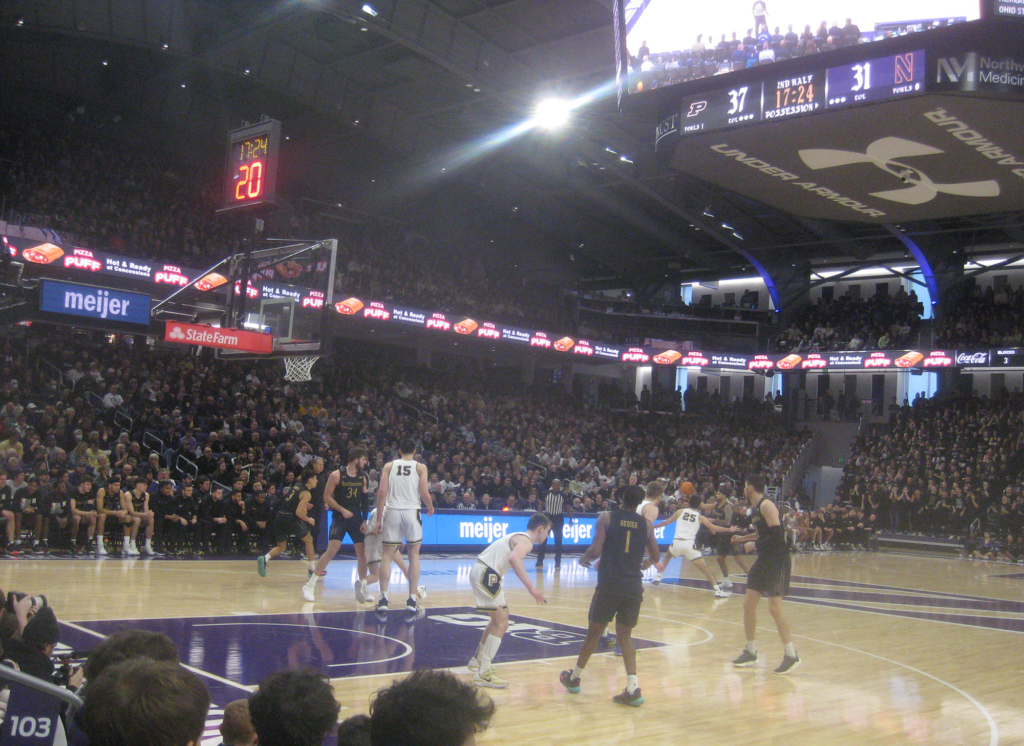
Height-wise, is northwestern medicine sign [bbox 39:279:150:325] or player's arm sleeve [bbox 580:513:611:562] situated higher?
northwestern medicine sign [bbox 39:279:150:325]

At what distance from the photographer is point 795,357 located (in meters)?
38.7

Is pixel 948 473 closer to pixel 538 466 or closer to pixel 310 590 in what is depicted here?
pixel 538 466

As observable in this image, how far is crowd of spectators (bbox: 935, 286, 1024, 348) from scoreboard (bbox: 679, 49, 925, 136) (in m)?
21.3

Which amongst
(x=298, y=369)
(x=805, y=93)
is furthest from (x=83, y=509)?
(x=805, y=93)

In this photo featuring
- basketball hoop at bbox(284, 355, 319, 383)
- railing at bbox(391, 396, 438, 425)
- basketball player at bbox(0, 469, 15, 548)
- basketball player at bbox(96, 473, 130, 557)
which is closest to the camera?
basketball player at bbox(0, 469, 15, 548)

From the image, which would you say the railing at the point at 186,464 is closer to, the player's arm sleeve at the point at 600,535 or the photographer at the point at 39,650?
the player's arm sleeve at the point at 600,535

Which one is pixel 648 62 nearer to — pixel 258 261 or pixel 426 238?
pixel 258 261

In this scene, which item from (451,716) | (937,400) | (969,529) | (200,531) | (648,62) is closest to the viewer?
(451,716)

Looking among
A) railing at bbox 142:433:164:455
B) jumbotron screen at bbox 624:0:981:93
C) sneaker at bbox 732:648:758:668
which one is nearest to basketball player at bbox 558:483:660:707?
sneaker at bbox 732:648:758:668

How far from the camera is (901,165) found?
864 inches

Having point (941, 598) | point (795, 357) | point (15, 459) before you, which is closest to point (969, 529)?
point (795, 357)

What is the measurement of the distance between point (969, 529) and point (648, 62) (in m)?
19.0

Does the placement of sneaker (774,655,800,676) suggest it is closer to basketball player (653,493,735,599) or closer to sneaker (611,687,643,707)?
sneaker (611,687,643,707)

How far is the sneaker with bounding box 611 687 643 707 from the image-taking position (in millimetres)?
6906
